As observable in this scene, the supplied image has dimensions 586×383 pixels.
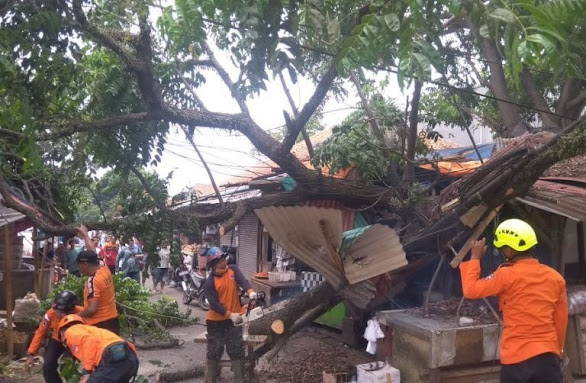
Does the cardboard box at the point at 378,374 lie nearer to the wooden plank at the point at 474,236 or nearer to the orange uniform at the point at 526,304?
the wooden plank at the point at 474,236

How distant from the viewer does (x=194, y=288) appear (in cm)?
1448

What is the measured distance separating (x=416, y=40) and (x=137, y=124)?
15.5 ft

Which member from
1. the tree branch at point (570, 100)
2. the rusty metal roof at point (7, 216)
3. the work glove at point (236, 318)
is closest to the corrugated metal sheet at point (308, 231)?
the work glove at point (236, 318)

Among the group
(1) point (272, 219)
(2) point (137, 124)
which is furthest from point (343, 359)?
(2) point (137, 124)

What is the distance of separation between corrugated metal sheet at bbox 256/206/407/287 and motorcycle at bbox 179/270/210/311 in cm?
793

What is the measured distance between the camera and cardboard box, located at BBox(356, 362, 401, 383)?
19.7ft

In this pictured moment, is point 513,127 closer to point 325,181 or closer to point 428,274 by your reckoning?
point 428,274

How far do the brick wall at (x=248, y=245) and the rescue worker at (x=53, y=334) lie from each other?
22.8ft

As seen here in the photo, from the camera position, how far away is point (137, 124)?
7.34 metres

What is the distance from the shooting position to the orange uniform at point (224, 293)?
6.70 metres

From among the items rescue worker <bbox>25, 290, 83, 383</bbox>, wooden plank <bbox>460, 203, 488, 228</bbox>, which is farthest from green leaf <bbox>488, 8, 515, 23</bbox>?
rescue worker <bbox>25, 290, 83, 383</bbox>

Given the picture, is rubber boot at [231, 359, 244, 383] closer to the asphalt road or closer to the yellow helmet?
the asphalt road

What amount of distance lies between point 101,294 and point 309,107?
3293 millimetres

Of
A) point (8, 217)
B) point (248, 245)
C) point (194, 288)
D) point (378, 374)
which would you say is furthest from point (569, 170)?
point (194, 288)
